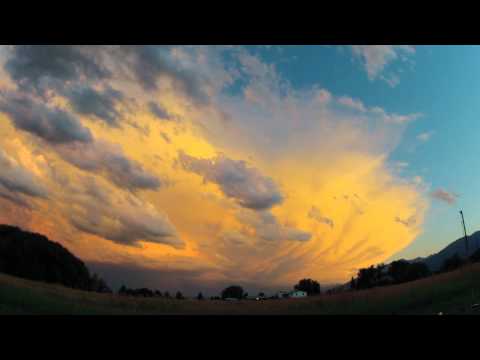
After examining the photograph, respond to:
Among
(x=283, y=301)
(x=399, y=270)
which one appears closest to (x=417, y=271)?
(x=399, y=270)

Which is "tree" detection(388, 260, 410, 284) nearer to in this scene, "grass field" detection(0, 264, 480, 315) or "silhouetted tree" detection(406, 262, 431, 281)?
"silhouetted tree" detection(406, 262, 431, 281)

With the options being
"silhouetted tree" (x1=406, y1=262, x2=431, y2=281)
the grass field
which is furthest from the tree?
the grass field

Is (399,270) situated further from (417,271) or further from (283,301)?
(283,301)

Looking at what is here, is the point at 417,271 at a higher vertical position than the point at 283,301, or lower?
higher

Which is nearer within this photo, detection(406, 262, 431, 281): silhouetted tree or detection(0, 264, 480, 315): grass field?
detection(0, 264, 480, 315): grass field

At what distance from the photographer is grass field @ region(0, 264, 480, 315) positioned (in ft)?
40.1

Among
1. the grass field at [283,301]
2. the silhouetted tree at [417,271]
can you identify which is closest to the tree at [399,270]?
the silhouetted tree at [417,271]

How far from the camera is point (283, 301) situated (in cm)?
1638

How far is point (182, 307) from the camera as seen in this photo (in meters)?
15.0

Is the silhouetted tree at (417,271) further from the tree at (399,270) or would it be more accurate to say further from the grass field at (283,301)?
the grass field at (283,301)
